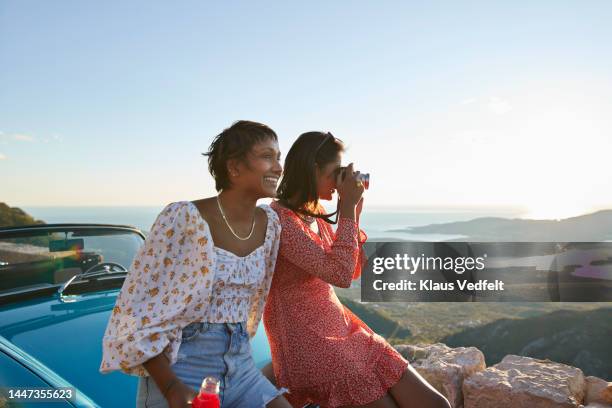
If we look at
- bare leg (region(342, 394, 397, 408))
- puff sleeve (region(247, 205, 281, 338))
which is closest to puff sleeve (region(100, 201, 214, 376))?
puff sleeve (region(247, 205, 281, 338))

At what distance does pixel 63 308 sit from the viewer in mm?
3008

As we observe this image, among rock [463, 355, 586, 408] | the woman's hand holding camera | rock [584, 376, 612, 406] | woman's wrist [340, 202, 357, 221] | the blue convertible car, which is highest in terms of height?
the woman's hand holding camera

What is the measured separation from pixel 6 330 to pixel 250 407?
1.53 meters

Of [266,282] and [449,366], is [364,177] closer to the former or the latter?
[266,282]

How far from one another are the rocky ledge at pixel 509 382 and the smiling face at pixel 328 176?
7.22 ft

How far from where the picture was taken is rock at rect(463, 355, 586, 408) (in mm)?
3566

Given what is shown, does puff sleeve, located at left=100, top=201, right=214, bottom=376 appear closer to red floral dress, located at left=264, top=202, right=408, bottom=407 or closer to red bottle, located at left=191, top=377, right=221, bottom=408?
red bottle, located at left=191, top=377, right=221, bottom=408

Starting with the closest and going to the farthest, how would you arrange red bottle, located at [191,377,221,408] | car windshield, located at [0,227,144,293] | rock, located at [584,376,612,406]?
red bottle, located at [191,377,221,408] → car windshield, located at [0,227,144,293] → rock, located at [584,376,612,406]

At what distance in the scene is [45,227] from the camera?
325 cm

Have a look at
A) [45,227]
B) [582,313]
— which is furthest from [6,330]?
[582,313]

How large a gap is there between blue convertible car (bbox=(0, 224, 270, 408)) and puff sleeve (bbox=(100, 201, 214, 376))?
510mm

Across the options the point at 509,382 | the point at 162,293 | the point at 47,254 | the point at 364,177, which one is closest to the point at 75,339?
the point at 47,254

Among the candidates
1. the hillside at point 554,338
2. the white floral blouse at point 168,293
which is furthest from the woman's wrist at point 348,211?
the hillside at point 554,338

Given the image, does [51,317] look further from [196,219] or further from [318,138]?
[318,138]
